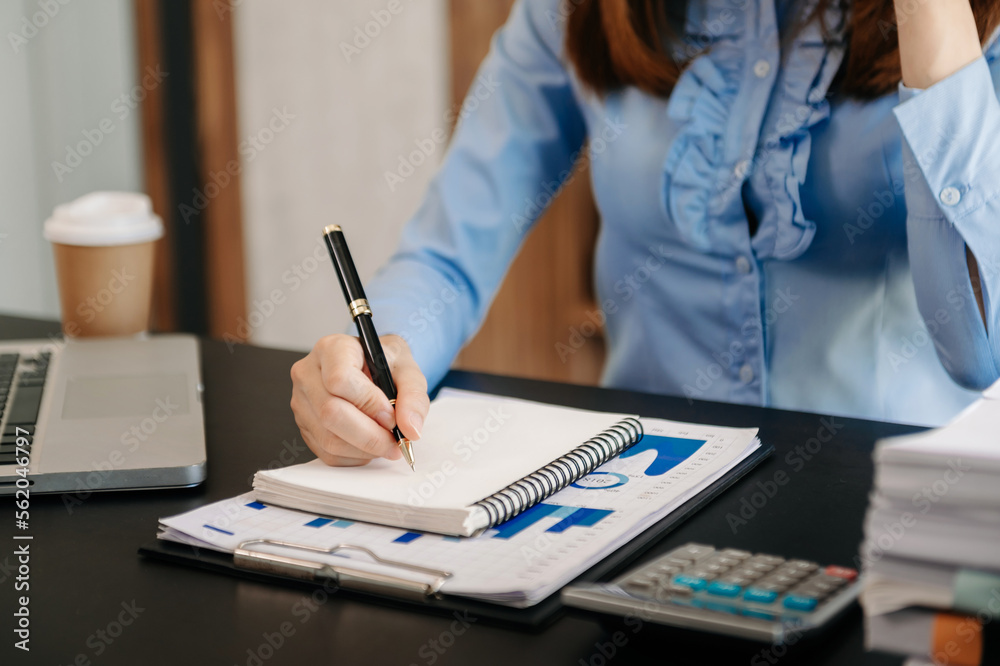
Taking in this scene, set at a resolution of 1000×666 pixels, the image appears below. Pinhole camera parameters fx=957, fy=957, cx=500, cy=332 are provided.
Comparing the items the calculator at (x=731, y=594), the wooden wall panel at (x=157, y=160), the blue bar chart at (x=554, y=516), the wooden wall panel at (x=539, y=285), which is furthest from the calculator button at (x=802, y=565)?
the wooden wall panel at (x=157, y=160)

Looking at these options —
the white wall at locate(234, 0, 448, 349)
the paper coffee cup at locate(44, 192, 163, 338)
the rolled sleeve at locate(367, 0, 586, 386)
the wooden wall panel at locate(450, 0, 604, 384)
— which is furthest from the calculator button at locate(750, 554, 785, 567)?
the white wall at locate(234, 0, 448, 349)

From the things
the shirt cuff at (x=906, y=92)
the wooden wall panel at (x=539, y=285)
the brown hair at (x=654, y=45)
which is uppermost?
the brown hair at (x=654, y=45)

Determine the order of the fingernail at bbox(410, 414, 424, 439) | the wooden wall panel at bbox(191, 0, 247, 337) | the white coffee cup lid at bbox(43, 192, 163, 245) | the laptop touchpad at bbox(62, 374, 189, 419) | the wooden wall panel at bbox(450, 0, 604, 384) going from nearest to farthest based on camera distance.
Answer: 1. the fingernail at bbox(410, 414, 424, 439)
2. the laptop touchpad at bbox(62, 374, 189, 419)
3. the white coffee cup lid at bbox(43, 192, 163, 245)
4. the wooden wall panel at bbox(450, 0, 604, 384)
5. the wooden wall panel at bbox(191, 0, 247, 337)

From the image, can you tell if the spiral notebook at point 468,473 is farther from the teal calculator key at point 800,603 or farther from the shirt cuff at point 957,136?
the shirt cuff at point 957,136

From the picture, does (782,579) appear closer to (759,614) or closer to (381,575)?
(759,614)

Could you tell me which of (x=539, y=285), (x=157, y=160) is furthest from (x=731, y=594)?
(x=157, y=160)

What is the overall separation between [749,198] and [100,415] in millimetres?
677

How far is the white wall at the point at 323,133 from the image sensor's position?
→ 243cm

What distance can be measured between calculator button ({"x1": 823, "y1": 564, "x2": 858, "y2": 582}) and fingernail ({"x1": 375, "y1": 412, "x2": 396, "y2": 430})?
1.03ft

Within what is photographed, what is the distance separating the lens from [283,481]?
0.63 m

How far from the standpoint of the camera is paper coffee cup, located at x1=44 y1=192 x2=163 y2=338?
1.07m

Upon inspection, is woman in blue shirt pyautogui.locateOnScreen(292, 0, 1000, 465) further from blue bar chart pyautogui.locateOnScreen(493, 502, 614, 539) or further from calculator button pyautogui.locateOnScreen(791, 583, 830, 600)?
calculator button pyautogui.locateOnScreen(791, 583, 830, 600)

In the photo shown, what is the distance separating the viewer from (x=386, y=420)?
2.24ft

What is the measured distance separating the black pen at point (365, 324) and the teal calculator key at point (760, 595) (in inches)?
10.9
